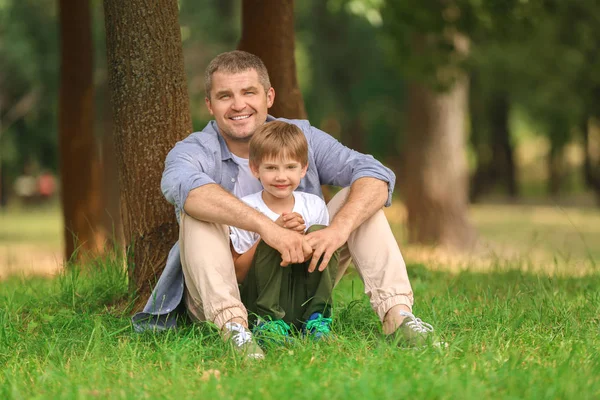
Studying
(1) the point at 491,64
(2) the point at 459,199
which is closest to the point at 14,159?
(1) the point at 491,64

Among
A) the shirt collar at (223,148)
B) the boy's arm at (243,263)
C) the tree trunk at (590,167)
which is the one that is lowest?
the tree trunk at (590,167)

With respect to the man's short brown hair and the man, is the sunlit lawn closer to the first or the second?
the man

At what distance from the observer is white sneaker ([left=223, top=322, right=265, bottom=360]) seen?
398cm

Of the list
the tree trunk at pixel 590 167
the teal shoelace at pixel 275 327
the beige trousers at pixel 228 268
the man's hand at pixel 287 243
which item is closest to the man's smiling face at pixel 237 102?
the beige trousers at pixel 228 268

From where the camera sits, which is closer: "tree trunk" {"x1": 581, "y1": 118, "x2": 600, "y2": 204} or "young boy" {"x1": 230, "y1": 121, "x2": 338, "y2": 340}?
"young boy" {"x1": 230, "y1": 121, "x2": 338, "y2": 340}

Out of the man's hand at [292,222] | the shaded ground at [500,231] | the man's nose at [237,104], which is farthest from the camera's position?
the shaded ground at [500,231]

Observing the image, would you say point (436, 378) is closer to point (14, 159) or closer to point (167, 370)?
point (167, 370)

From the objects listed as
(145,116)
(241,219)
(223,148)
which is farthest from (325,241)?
(145,116)

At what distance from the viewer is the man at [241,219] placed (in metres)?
4.27

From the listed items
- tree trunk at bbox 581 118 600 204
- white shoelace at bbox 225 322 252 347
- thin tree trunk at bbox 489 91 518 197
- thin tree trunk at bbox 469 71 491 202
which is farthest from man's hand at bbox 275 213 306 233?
thin tree trunk at bbox 489 91 518 197

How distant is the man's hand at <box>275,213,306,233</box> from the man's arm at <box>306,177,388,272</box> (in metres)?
0.08

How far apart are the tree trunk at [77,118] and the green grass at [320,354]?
12.9 feet

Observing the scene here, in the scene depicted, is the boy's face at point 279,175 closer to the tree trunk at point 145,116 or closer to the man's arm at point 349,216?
the man's arm at point 349,216

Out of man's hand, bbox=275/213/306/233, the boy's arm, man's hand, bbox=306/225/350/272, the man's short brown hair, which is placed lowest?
the boy's arm
